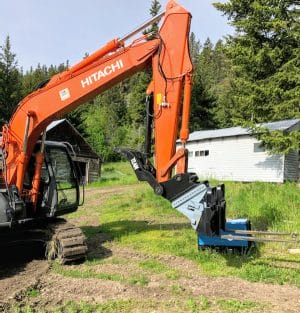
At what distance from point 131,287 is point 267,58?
48.3 feet

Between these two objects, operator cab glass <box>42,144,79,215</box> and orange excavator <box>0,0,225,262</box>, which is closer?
orange excavator <box>0,0,225,262</box>

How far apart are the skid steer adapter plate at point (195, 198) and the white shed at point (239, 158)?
53.4 feet

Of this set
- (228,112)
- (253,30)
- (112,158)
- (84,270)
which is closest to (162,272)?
(84,270)

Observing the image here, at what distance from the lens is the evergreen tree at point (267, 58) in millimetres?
18188

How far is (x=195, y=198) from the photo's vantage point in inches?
279

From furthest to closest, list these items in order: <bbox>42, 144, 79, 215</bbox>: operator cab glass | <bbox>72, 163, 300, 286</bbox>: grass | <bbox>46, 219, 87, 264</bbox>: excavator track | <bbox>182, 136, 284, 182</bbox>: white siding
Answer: <bbox>182, 136, 284, 182</bbox>: white siding
<bbox>42, 144, 79, 215</bbox>: operator cab glass
<bbox>46, 219, 87, 264</bbox>: excavator track
<bbox>72, 163, 300, 286</bbox>: grass

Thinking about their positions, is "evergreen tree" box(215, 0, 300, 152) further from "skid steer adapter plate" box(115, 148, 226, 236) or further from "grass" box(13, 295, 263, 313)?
"grass" box(13, 295, 263, 313)

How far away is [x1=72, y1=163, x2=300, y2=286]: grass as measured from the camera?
748 cm

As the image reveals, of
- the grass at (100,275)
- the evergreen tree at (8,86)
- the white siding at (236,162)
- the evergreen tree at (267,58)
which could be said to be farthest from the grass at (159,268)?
the evergreen tree at (8,86)

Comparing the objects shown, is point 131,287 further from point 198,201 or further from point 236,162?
point 236,162

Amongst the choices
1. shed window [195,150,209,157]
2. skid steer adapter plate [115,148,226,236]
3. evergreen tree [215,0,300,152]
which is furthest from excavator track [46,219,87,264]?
shed window [195,150,209,157]

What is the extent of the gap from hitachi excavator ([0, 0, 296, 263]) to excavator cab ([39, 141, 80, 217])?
0.02m

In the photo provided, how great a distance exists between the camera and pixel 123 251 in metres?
9.01

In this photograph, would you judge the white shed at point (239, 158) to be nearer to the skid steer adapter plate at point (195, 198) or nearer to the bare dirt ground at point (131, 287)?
the skid steer adapter plate at point (195, 198)
